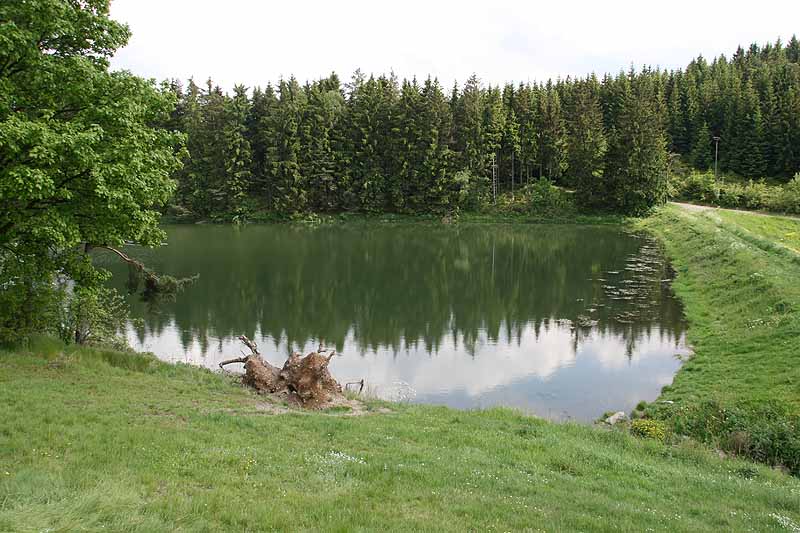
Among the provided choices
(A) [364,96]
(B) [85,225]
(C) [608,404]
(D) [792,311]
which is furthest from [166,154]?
(A) [364,96]

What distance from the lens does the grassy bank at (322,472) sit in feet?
23.2

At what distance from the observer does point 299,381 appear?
15617 mm

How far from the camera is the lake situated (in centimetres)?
1972

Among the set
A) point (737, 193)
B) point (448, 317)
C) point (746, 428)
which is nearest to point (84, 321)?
point (448, 317)

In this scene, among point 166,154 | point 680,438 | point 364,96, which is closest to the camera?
point 680,438

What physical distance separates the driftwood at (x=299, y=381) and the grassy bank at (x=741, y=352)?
876 centimetres

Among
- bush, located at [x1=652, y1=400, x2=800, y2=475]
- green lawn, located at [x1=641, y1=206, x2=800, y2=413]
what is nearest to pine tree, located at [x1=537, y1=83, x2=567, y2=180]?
green lawn, located at [x1=641, y1=206, x2=800, y2=413]

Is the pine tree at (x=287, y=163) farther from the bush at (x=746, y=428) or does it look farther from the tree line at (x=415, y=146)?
the bush at (x=746, y=428)

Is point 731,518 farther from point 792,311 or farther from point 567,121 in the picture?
point 567,121

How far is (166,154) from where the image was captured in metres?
15.9

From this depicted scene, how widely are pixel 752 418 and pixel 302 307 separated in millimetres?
20863

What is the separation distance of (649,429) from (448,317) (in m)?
14.9

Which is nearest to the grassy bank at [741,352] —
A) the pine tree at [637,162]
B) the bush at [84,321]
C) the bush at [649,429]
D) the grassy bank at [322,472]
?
the bush at [649,429]

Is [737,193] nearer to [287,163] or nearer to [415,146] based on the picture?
[415,146]
